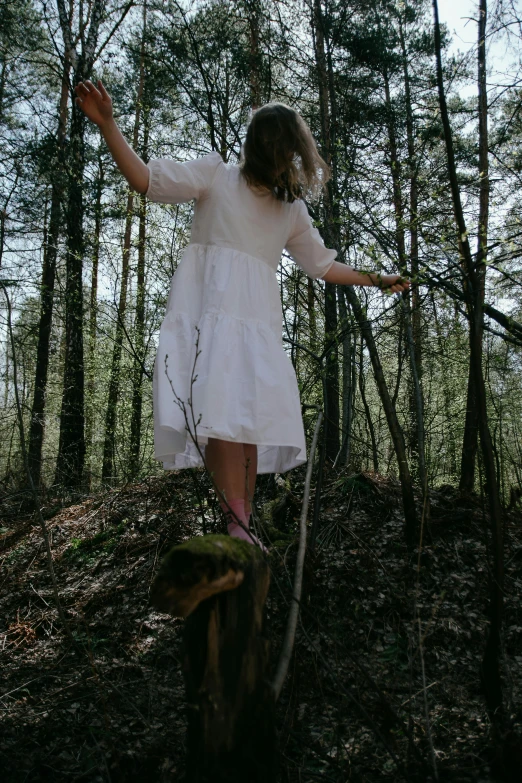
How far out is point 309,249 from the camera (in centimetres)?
259

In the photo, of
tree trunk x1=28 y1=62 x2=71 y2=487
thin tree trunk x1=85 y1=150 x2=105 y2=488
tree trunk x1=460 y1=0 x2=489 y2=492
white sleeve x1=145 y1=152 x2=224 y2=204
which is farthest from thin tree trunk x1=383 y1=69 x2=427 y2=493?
tree trunk x1=28 y1=62 x2=71 y2=487

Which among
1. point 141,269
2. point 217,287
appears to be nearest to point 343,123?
point 141,269

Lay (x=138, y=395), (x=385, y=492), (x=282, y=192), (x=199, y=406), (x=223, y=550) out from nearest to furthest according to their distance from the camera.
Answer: (x=223, y=550)
(x=199, y=406)
(x=282, y=192)
(x=385, y=492)
(x=138, y=395)

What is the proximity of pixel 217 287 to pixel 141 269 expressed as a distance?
579 cm

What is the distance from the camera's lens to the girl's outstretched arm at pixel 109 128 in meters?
2.00

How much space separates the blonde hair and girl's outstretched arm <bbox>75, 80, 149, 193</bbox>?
17.8 inches

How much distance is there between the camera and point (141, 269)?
760 cm

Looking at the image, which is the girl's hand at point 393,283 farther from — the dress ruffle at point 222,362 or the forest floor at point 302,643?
the forest floor at point 302,643

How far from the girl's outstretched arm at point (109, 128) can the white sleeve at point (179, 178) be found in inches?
1.4

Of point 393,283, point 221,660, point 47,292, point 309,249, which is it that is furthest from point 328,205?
point 47,292

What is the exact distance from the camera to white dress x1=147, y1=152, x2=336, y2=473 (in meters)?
2.01

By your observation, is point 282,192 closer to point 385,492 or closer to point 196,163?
point 196,163

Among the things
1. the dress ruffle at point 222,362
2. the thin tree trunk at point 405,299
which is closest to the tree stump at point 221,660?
the dress ruffle at point 222,362

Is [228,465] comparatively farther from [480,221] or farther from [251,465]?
[480,221]
